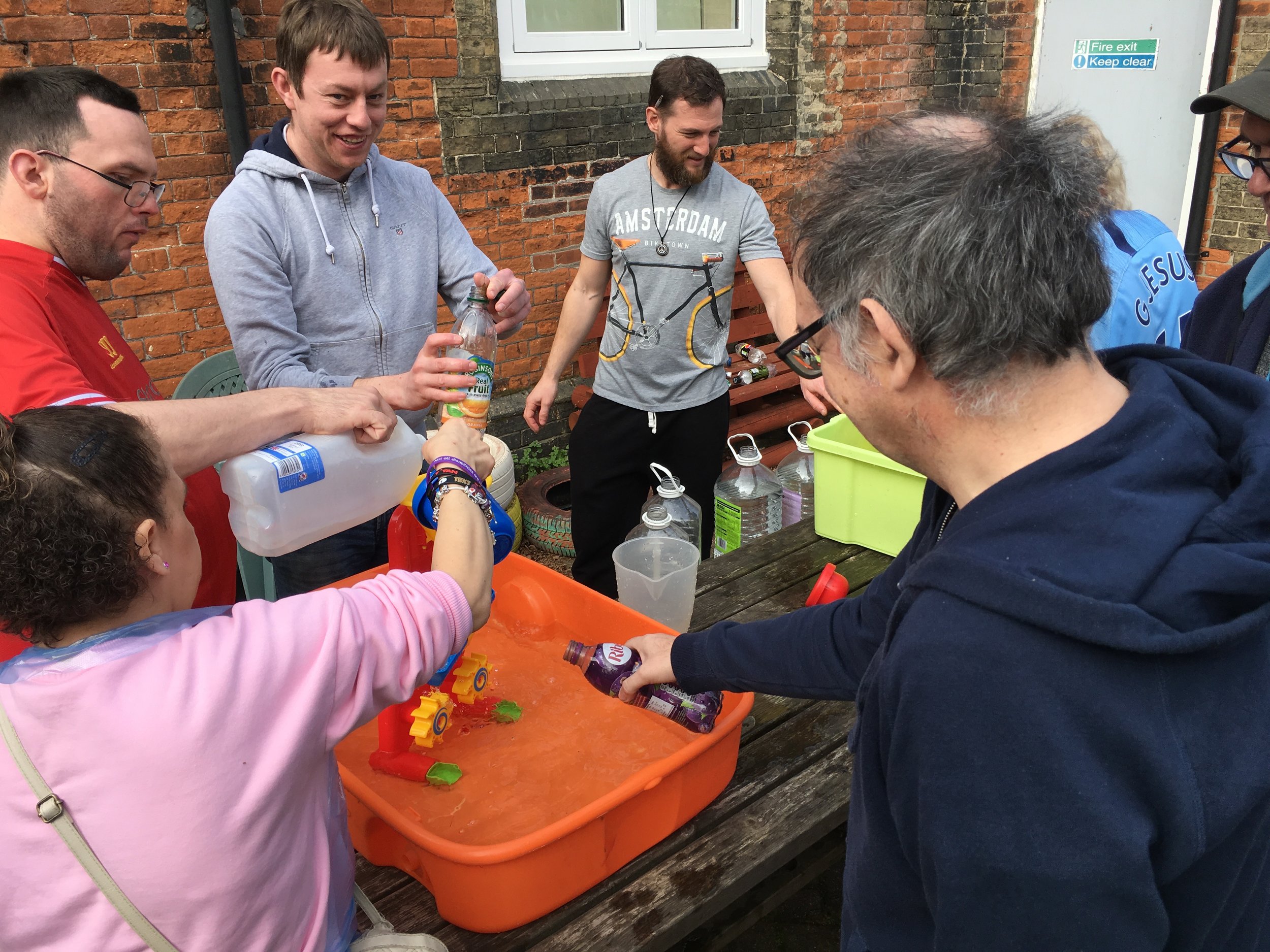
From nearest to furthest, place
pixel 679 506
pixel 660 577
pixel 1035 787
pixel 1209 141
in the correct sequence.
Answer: pixel 1035 787 < pixel 660 577 < pixel 679 506 < pixel 1209 141

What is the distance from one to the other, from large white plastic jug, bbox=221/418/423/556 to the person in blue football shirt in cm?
161

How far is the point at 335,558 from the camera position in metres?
2.53

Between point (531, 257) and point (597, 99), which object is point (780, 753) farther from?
point (597, 99)

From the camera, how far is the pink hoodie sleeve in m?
1.17

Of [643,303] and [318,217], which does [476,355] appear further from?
[643,303]

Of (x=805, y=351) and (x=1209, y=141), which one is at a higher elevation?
(x=1209, y=141)

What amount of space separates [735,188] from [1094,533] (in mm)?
2987

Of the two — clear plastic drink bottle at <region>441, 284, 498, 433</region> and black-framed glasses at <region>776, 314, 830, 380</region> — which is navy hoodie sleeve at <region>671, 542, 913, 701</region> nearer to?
black-framed glasses at <region>776, 314, 830, 380</region>

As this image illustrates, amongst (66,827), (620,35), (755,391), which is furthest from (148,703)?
(620,35)

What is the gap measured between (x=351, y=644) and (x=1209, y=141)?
717cm

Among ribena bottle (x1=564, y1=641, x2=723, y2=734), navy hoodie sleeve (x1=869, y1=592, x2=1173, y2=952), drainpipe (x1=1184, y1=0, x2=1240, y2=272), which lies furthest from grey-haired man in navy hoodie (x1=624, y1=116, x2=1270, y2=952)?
drainpipe (x1=1184, y1=0, x2=1240, y2=272)

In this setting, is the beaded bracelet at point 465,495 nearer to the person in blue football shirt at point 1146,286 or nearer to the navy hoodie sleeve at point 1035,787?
the navy hoodie sleeve at point 1035,787

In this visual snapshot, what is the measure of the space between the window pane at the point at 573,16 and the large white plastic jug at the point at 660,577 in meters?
3.79

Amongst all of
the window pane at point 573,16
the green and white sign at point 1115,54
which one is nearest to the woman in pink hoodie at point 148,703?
the window pane at point 573,16
